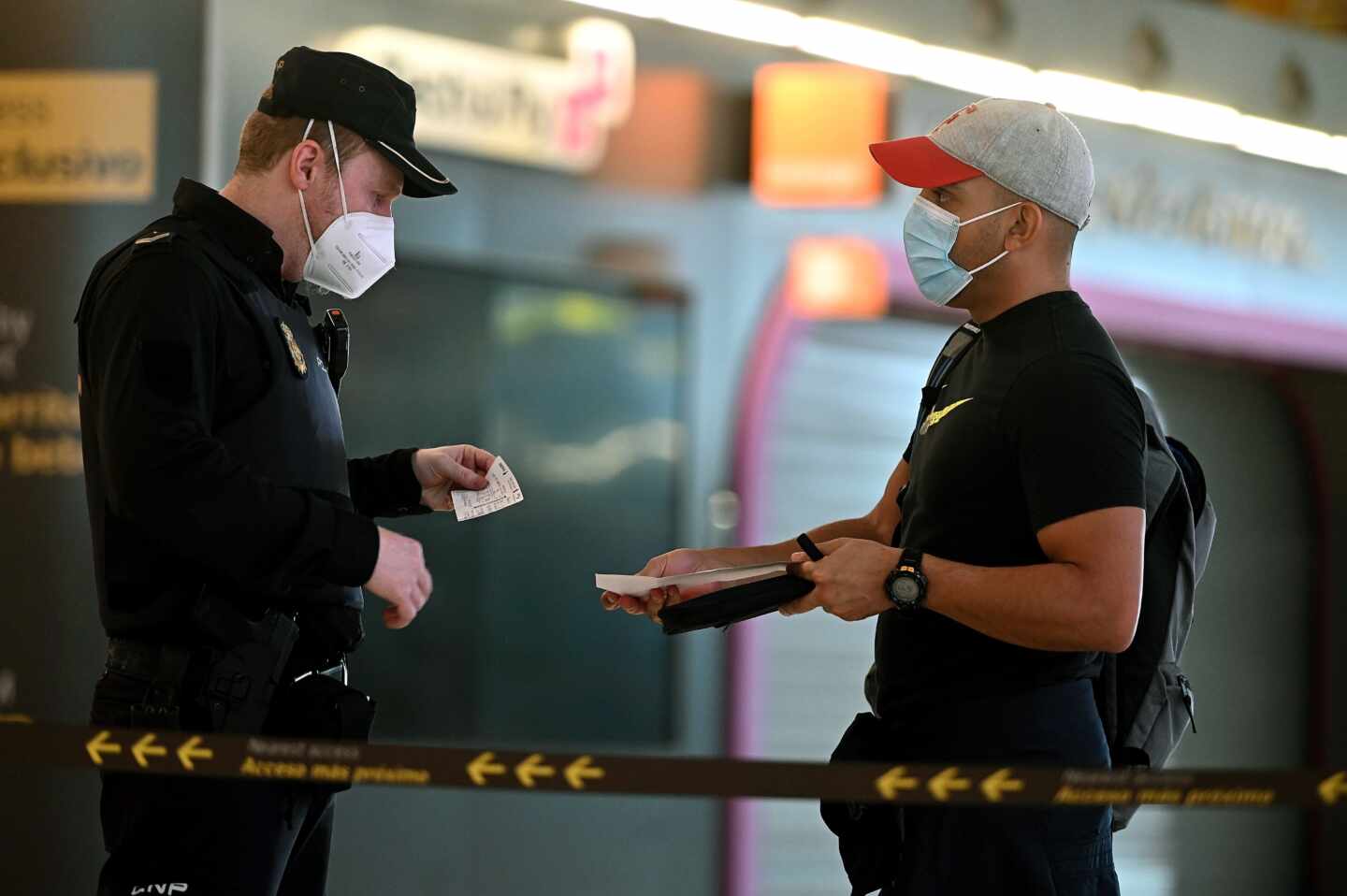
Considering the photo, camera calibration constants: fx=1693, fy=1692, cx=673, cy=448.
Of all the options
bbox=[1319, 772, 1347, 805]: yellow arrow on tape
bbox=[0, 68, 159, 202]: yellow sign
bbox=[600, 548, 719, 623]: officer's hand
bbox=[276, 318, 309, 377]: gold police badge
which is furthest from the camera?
bbox=[0, 68, 159, 202]: yellow sign

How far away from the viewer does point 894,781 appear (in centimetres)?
217

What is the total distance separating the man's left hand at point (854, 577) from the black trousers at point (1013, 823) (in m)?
0.21

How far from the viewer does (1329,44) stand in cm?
816

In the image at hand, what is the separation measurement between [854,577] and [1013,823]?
396mm

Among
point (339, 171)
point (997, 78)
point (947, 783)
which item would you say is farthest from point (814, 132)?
point (947, 783)

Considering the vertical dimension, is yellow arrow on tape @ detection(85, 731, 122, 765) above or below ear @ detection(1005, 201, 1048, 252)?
below

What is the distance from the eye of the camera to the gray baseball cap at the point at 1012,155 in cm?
248

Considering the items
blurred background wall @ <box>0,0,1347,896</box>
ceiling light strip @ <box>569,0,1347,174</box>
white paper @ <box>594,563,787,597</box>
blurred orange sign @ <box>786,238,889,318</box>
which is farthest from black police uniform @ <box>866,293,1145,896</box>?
blurred orange sign @ <box>786,238,889,318</box>

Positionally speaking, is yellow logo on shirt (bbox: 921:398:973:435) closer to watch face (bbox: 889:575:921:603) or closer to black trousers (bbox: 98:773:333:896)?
watch face (bbox: 889:575:921:603)

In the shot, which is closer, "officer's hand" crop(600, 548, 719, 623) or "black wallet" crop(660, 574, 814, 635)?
"black wallet" crop(660, 574, 814, 635)

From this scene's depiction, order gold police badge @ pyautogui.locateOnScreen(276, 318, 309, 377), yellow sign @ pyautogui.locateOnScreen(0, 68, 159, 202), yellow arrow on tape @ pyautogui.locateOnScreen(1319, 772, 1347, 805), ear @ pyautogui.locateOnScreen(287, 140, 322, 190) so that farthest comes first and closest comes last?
yellow sign @ pyautogui.locateOnScreen(0, 68, 159, 202)
ear @ pyautogui.locateOnScreen(287, 140, 322, 190)
gold police badge @ pyautogui.locateOnScreen(276, 318, 309, 377)
yellow arrow on tape @ pyautogui.locateOnScreen(1319, 772, 1347, 805)

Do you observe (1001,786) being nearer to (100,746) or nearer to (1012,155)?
(1012,155)

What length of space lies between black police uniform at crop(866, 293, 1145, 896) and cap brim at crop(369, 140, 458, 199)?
842 millimetres

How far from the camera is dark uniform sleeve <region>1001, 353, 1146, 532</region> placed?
2.21m
